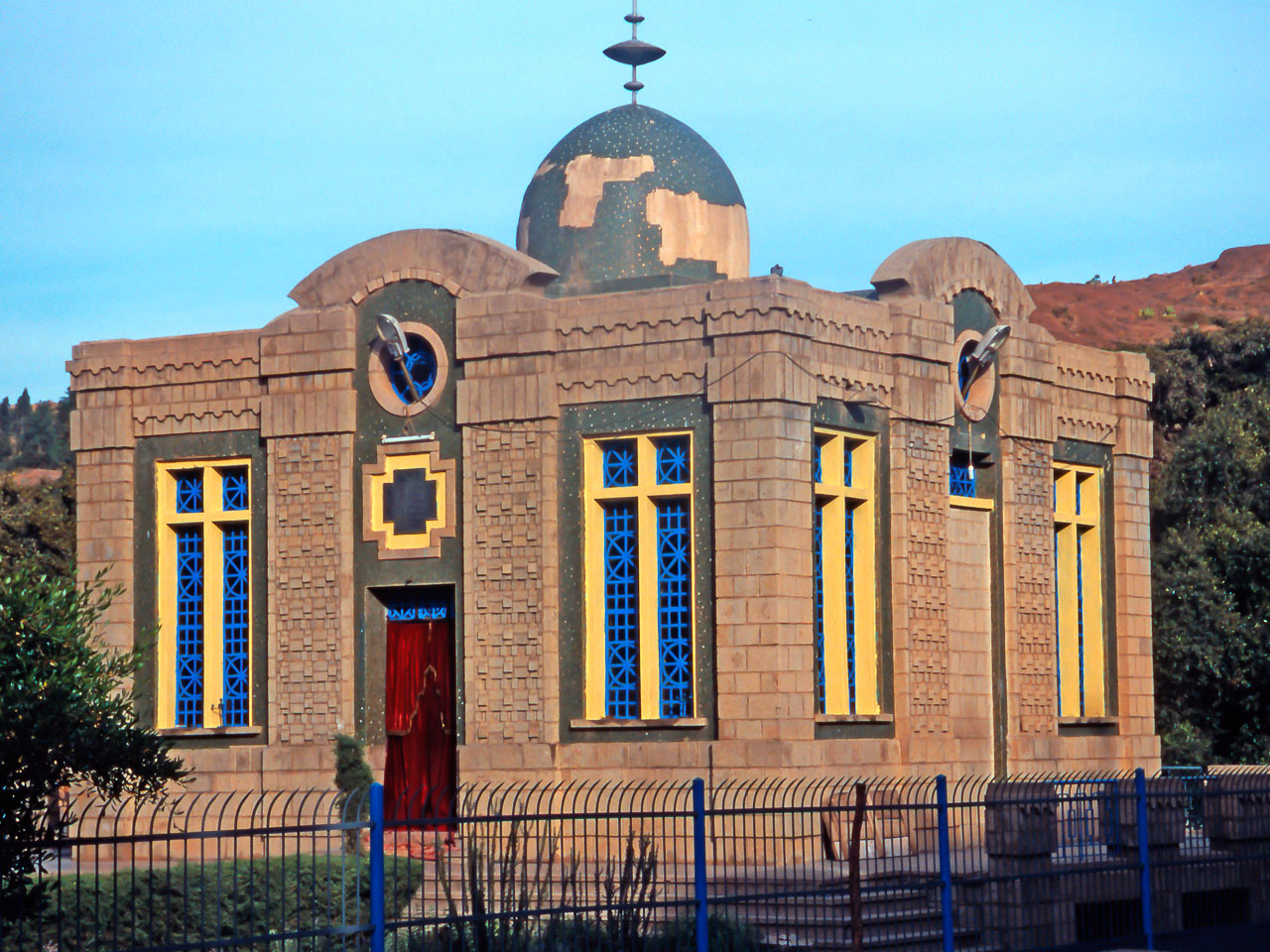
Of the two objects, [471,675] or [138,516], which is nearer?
[471,675]

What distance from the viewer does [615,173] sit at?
80.8 feet

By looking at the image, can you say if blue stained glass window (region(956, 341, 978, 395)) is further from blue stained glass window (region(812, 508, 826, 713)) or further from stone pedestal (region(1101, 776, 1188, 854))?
stone pedestal (region(1101, 776, 1188, 854))

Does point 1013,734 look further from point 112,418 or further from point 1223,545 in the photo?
point 112,418

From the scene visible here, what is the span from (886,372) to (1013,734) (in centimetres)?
502

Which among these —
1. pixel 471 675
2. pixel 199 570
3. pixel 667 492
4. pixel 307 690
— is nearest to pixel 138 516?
pixel 199 570

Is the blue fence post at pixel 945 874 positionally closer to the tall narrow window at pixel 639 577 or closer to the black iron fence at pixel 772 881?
the black iron fence at pixel 772 881

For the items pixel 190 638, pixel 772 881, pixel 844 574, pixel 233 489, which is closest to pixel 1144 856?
pixel 772 881

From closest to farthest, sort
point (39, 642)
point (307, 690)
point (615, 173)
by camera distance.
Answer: point (39, 642) < point (307, 690) < point (615, 173)

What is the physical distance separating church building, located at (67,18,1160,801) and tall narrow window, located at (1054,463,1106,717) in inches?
1.9

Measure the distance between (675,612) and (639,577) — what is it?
560 mm

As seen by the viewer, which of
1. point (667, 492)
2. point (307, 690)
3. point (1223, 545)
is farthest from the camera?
point (1223, 545)

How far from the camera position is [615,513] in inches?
858

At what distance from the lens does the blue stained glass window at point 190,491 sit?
23969 mm

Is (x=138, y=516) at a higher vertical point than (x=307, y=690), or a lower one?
higher
